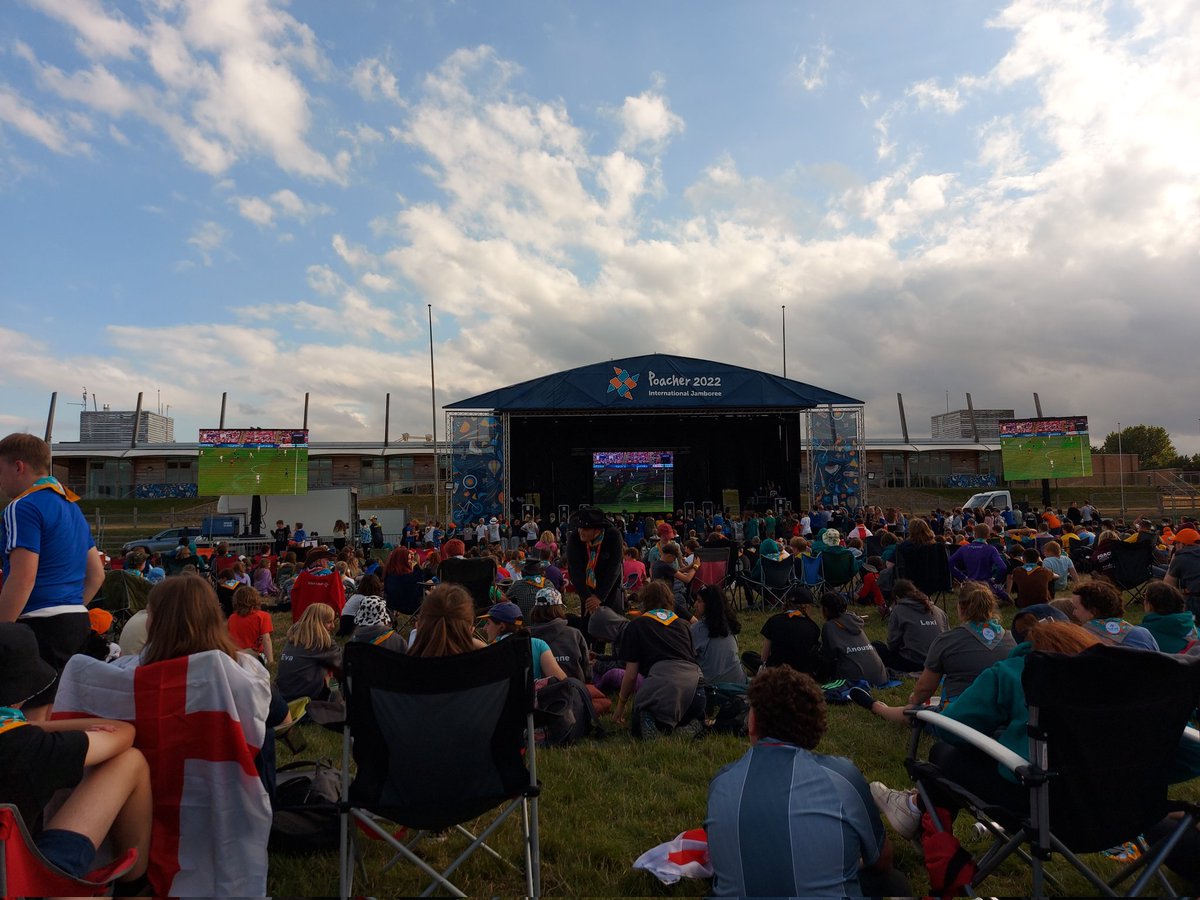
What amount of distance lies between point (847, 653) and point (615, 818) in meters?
2.67

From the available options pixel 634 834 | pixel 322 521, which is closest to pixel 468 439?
pixel 322 521

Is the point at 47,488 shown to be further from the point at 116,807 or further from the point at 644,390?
the point at 644,390

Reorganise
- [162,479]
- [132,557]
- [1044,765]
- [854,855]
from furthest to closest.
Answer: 1. [162,479]
2. [132,557]
3. [1044,765]
4. [854,855]

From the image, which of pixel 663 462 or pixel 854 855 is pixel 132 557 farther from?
pixel 663 462

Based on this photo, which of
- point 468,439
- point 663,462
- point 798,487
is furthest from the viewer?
point 663,462

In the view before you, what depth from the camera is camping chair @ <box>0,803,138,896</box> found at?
1638 mm

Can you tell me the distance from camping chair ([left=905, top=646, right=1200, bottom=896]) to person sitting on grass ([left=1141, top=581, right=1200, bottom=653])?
257 cm

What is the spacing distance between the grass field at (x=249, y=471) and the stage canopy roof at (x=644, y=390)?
6.51 metres

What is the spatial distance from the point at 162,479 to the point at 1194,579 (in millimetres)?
42619

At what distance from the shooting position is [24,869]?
5.54 ft

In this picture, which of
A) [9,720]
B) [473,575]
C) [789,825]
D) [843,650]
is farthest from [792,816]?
→ [473,575]

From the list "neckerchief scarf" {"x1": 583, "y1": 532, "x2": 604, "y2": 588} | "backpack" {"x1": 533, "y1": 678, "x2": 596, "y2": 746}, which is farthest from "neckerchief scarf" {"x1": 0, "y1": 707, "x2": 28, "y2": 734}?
"neckerchief scarf" {"x1": 583, "y1": 532, "x2": 604, "y2": 588}

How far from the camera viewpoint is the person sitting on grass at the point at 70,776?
1.77 metres

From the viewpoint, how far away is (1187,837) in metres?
2.46
